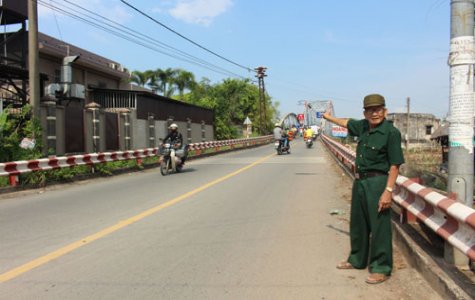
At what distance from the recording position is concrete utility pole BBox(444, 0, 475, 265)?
5.06 meters

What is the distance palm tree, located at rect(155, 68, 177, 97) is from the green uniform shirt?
53628 mm

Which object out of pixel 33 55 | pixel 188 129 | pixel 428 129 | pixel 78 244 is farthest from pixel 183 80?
pixel 78 244

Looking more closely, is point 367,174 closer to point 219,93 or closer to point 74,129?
point 74,129

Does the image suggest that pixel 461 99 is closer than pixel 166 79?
Yes

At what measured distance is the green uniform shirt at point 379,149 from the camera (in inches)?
184

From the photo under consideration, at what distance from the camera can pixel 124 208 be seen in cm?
910

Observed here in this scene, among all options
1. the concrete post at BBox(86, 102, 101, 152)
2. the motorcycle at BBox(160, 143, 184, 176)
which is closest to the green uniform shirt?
the motorcycle at BBox(160, 143, 184, 176)

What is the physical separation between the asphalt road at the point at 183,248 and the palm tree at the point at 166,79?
46.9 meters

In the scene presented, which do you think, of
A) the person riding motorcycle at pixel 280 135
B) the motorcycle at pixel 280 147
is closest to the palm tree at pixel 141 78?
the person riding motorcycle at pixel 280 135

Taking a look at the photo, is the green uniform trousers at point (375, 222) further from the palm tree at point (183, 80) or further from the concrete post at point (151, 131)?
the palm tree at point (183, 80)

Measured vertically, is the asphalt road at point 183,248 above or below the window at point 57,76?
below

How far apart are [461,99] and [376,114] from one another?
103 centimetres

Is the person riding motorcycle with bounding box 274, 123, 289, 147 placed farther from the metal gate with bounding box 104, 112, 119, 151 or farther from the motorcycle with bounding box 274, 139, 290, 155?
the metal gate with bounding box 104, 112, 119, 151

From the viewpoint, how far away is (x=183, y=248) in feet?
19.9
